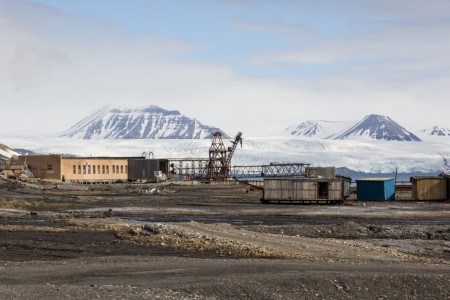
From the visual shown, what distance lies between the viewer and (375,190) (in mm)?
95688

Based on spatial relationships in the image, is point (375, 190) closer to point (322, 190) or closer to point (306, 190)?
point (322, 190)

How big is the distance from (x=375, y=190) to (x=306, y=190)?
445 inches

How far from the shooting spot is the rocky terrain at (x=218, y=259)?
996 inches

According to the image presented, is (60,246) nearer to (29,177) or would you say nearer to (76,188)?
(76,188)

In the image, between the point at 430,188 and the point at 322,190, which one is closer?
the point at 322,190

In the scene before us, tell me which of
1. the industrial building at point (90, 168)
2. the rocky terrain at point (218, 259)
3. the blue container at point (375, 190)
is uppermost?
the industrial building at point (90, 168)

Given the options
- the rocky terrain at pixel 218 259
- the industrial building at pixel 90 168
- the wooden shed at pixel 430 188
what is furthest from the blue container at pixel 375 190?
the industrial building at pixel 90 168

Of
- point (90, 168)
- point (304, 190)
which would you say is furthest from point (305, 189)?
point (90, 168)

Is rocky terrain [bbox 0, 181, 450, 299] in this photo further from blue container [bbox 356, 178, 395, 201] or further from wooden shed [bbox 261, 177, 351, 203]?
blue container [bbox 356, 178, 395, 201]

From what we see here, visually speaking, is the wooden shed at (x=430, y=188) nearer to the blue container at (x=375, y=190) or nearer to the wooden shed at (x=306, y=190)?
the blue container at (x=375, y=190)

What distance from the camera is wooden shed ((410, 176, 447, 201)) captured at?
9175 cm

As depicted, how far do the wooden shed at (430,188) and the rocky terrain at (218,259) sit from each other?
2896 centimetres

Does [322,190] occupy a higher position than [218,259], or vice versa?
[322,190]

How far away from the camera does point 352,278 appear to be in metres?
27.8
